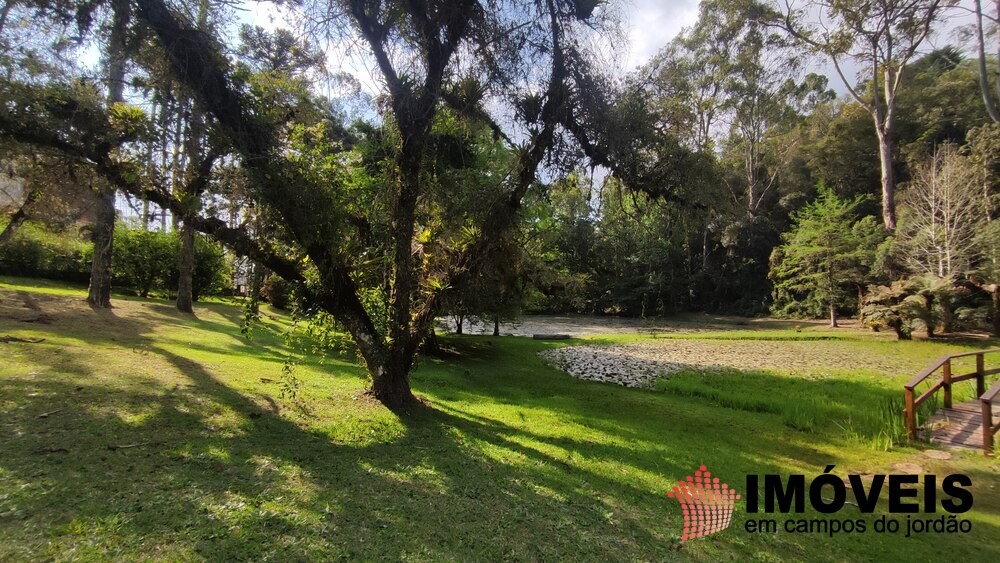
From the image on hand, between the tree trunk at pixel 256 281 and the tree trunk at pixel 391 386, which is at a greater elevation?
the tree trunk at pixel 256 281

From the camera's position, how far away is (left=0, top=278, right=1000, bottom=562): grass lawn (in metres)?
3.16

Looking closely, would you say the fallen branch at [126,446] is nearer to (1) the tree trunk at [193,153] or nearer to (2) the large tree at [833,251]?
(1) the tree trunk at [193,153]

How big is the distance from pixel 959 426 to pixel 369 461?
359 inches

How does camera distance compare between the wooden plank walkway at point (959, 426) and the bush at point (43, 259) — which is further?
the bush at point (43, 259)

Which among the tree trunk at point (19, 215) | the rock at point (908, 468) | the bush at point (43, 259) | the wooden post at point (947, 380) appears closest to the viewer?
the rock at point (908, 468)

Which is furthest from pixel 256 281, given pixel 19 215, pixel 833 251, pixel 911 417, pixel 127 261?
pixel 833 251

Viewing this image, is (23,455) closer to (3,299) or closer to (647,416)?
(647,416)

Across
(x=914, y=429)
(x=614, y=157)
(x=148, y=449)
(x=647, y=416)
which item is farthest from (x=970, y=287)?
(x=148, y=449)

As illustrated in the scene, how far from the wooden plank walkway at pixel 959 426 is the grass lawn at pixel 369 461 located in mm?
458

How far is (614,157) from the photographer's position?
22.7ft

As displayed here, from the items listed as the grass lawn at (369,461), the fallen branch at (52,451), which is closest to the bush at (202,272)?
the grass lawn at (369,461)

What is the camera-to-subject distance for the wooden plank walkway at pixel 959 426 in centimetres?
659

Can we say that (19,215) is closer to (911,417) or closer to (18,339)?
(18,339)

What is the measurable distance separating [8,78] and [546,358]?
13.8 m
